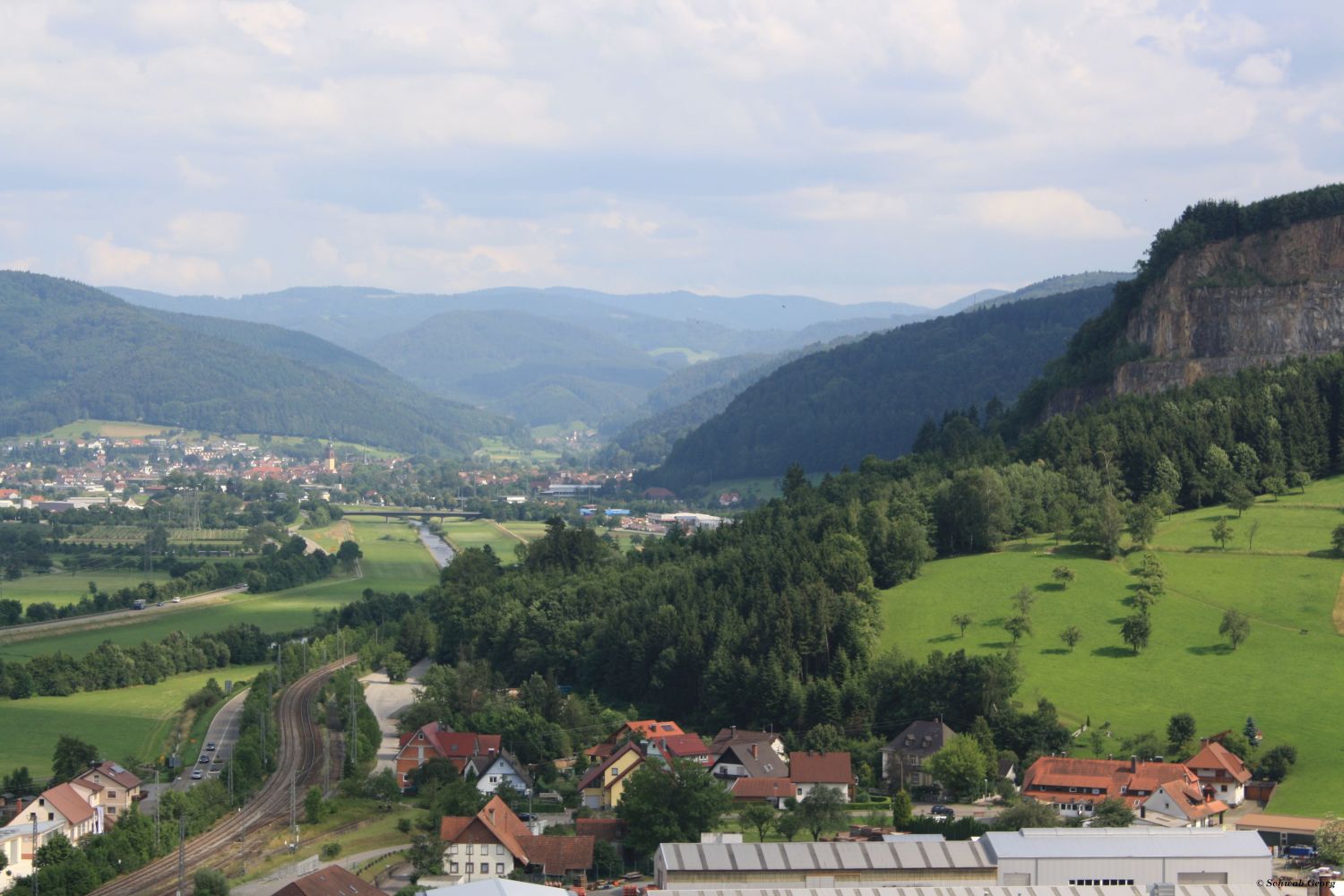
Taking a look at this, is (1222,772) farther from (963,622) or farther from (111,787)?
(111,787)

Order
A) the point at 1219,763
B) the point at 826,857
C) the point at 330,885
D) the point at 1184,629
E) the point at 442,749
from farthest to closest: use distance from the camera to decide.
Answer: the point at 1184,629
the point at 442,749
the point at 1219,763
the point at 826,857
the point at 330,885

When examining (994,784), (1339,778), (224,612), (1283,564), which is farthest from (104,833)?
(224,612)

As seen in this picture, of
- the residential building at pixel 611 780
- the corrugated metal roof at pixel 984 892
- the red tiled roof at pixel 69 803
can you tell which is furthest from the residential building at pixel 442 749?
the corrugated metal roof at pixel 984 892

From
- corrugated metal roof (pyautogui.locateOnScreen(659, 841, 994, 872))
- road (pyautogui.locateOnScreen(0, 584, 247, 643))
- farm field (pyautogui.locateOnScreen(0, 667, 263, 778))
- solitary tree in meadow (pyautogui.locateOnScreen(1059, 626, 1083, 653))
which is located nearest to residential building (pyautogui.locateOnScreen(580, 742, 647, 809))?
corrugated metal roof (pyautogui.locateOnScreen(659, 841, 994, 872))

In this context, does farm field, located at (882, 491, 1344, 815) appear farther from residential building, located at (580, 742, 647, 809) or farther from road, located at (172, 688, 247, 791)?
road, located at (172, 688, 247, 791)

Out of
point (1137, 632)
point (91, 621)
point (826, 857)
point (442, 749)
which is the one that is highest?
point (1137, 632)

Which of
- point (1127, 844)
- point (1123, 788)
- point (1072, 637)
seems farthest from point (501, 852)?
point (1072, 637)
